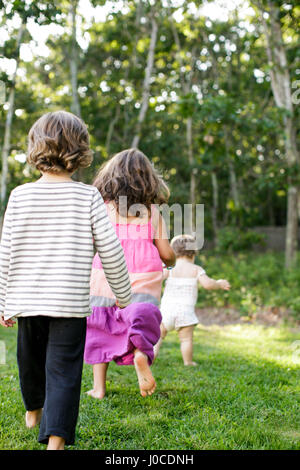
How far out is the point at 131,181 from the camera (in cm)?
316

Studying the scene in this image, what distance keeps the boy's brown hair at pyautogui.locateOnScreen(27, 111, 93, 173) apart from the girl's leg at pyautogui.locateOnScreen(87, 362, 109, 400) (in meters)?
1.47

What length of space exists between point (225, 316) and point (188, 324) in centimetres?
472

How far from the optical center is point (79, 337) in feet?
7.53

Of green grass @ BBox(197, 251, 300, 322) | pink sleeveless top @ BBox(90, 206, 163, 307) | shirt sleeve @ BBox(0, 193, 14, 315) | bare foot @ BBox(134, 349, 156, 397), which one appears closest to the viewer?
shirt sleeve @ BBox(0, 193, 14, 315)

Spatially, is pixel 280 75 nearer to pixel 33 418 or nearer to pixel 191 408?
pixel 191 408

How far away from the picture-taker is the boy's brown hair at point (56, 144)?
7.55ft

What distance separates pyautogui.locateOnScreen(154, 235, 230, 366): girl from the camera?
440 centimetres

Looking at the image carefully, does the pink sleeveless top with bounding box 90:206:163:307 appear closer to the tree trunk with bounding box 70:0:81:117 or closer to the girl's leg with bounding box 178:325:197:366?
the girl's leg with bounding box 178:325:197:366

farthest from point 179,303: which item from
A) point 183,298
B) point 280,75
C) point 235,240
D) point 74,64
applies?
point 235,240

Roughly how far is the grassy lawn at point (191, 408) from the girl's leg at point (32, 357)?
22 cm

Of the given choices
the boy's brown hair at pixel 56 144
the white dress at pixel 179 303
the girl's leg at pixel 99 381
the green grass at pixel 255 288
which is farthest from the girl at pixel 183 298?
the green grass at pixel 255 288

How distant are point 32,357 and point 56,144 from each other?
1.02 metres

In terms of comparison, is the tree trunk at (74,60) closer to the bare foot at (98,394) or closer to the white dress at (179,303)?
the white dress at (179,303)

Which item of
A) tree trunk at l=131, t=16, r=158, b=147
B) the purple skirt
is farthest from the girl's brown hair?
tree trunk at l=131, t=16, r=158, b=147
